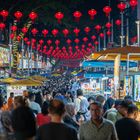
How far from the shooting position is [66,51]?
11188 centimetres

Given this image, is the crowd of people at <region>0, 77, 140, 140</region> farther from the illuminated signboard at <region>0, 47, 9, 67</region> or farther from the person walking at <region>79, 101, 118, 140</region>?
the illuminated signboard at <region>0, 47, 9, 67</region>

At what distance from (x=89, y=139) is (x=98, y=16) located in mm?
47477

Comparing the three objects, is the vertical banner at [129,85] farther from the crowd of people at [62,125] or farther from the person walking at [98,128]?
the person walking at [98,128]

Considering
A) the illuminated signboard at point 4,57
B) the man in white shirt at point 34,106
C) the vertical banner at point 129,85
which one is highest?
the illuminated signboard at point 4,57

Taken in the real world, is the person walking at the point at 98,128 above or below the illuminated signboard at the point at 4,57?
below

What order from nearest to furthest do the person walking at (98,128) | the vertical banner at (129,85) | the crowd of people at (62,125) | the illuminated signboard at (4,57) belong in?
the crowd of people at (62,125)
the person walking at (98,128)
the vertical banner at (129,85)
the illuminated signboard at (4,57)

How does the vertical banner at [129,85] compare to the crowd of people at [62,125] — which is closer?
the crowd of people at [62,125]

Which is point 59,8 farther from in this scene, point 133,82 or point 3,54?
point 133,82

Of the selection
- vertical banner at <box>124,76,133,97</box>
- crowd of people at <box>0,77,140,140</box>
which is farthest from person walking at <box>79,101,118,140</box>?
vertical banner at <box>124,76,133,97</box>

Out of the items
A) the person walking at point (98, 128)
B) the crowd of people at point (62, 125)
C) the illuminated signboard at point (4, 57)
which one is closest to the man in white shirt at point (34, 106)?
the crowd of people at point (62, 125)

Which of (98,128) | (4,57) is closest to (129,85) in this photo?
(98,128)

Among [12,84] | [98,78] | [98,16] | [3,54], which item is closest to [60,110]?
[12,84]

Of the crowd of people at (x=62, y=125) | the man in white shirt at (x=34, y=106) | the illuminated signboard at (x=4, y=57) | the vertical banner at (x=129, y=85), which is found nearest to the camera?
the crowd of people at (x=62, y=125)

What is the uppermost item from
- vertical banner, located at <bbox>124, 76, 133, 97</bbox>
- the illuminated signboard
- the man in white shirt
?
the illuminated signboard
